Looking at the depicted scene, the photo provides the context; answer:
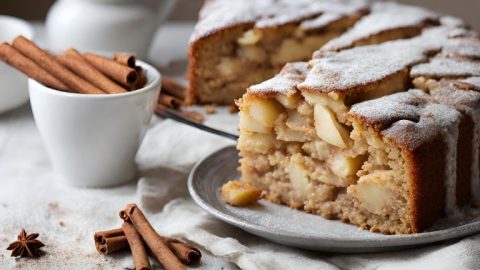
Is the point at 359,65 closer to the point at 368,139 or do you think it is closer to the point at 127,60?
the point at 368,139

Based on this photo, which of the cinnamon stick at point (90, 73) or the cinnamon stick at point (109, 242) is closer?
the cinnamon stick at point (109, 242)

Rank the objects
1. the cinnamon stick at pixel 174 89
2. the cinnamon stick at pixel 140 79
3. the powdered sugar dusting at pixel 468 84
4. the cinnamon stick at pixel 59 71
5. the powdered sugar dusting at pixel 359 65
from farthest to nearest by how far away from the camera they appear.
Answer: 1. the cinnamon stick at pixel 174 89
2. the cinnamon stick at pixel 140 79
3. the cinnamon stick at pixel 59 71
4. the powdered sugar dusting at pixel 468 84
5. the powdered sugar dusting at pixel 359 65

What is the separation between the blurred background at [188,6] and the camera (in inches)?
213

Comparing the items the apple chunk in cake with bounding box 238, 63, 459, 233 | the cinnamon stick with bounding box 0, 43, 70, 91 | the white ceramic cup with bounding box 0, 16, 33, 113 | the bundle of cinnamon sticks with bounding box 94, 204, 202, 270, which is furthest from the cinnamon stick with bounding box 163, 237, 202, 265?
the white ceramic cup with bounding box 0, 16, 33, 113

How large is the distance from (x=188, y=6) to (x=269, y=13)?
1.90 metres

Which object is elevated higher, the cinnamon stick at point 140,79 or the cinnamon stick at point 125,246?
the cinnamon stick at point 140,79

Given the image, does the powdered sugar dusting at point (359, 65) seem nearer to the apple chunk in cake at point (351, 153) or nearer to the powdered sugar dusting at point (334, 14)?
the apple chunk in cake at point (351, 153)

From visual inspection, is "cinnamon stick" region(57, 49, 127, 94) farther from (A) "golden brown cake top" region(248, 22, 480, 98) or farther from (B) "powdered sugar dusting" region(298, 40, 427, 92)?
(B) "powdered sugar dusting" region(298, 40, 427, 92)

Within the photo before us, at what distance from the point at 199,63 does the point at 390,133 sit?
159 centimetres

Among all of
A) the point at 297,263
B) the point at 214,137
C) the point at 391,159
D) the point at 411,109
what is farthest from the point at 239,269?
the point at 214,137

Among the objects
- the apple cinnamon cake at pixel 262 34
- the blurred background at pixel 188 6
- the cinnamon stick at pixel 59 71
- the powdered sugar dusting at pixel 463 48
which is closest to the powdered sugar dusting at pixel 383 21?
the apple cinnamon cake at pixel 262 34

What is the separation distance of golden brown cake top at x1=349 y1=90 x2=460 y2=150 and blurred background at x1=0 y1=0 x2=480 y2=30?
303cm

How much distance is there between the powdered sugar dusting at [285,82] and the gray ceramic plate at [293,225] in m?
0.38

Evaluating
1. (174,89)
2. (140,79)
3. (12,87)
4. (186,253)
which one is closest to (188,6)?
(174,89)
